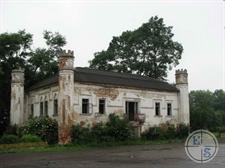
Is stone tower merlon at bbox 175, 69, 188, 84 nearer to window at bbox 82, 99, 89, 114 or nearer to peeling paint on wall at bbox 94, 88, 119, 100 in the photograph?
peeling paint on wall at bbox 94, 88, 119, 100

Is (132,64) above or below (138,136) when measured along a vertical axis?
above

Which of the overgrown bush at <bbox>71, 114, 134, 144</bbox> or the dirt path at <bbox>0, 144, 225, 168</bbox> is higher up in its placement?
the overgrown bush at <bbox>71, 114, 134, 144</bbox>

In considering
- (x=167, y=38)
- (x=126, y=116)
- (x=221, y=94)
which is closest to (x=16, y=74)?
(x=126, y=116)

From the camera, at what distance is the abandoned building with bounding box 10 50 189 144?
3241 centimetres

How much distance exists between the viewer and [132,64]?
53062 millimetres

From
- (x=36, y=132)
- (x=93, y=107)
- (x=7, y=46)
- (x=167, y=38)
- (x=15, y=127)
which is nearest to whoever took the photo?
(x=36, y=132)

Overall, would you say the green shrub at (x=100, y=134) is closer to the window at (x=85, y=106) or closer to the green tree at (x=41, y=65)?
the window at (x=85, y=106)

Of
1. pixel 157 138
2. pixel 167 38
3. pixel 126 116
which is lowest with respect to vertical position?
pixel 157 138

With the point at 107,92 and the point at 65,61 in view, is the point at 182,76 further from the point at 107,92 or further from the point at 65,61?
the point at 65,61

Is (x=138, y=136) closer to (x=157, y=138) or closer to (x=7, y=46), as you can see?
(x=157, y=138)

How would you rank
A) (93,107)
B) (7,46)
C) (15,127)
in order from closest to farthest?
(93,107)
(15,127)
(7,46)

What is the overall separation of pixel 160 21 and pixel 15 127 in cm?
2662

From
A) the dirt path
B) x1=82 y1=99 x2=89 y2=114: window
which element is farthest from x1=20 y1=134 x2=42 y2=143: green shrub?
the dirt path

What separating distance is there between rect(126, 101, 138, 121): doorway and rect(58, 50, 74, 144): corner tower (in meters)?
7.31
